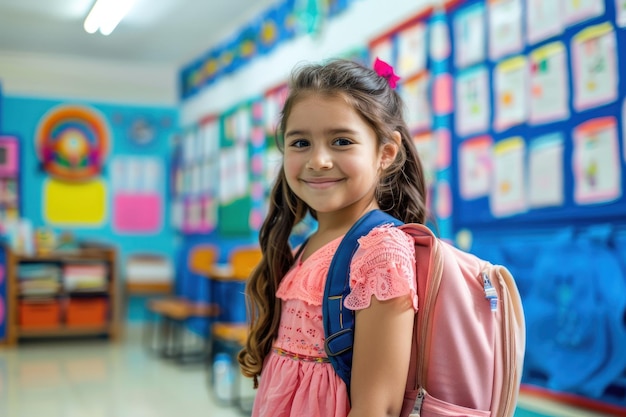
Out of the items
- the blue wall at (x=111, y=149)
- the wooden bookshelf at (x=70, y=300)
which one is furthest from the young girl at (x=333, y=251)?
the blue wall at (x=111, y=149)

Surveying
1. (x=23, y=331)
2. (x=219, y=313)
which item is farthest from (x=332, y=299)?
(x=23, y=331)

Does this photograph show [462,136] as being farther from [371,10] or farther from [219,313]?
[219,313]

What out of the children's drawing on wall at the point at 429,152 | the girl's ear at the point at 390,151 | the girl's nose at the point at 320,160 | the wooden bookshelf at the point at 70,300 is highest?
the children's drawing on wall at the point at 429,152

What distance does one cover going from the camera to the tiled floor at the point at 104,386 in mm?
3279

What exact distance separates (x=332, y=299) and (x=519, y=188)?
1.79m

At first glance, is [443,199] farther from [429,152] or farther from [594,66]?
[594,66]

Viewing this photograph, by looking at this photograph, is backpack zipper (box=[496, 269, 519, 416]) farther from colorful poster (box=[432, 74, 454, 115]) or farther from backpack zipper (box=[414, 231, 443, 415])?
colorful poster (box=[432, 74, 454, 115])

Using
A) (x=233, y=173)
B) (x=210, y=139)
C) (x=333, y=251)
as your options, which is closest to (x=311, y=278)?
(x=333, y=251)

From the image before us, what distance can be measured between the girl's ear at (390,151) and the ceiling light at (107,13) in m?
1.68

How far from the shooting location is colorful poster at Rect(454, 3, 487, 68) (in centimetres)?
274

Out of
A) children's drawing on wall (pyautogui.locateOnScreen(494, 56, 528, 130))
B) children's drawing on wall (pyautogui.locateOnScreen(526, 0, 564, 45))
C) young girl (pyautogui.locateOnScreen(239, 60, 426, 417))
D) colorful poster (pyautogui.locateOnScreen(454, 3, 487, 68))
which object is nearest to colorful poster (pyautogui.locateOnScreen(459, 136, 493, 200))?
children's drawing on wall (pyautogui.locateOnScreen(494, 56, 528, 130))

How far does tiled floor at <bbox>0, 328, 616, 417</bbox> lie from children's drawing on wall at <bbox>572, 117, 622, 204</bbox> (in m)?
0.73

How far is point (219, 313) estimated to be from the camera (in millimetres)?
4508

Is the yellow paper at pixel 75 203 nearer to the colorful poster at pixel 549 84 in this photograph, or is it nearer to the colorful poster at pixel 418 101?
the colorful poster at pixel 418 101
